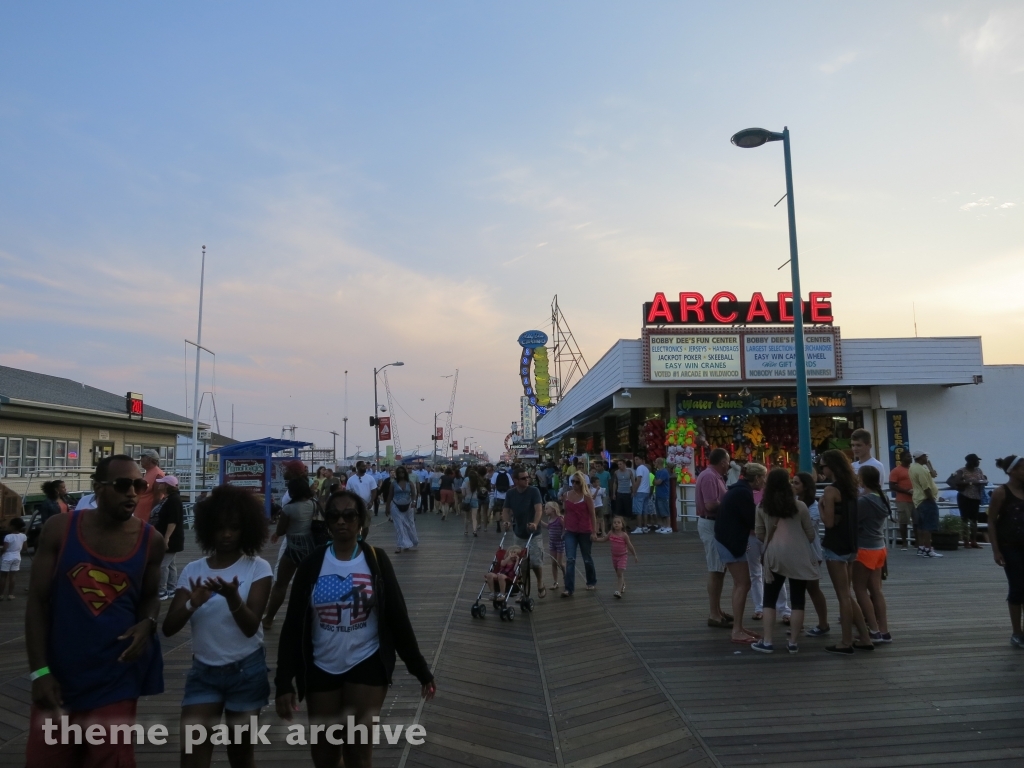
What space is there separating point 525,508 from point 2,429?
18.0 m

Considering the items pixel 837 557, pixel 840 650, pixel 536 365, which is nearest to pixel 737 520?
pixel 837 557

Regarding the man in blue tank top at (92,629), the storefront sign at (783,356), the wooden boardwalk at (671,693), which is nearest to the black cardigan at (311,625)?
the man in blue tank top at (92,629)

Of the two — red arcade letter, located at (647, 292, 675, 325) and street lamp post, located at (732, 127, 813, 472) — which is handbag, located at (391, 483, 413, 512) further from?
red arcade letter, located at (647, 292, 675, 325)

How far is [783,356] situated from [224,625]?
822 inches

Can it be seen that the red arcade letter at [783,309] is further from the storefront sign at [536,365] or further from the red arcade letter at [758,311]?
the storefront sign at [536,365]

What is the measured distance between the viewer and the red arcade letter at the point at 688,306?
22.5 m

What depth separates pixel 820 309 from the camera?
22.9 metres

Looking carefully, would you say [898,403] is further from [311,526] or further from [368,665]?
[368,665]

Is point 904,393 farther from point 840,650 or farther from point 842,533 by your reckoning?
point 840,650

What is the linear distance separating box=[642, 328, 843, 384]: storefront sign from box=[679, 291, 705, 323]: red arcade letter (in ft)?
1.42

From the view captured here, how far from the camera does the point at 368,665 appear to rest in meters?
3.62

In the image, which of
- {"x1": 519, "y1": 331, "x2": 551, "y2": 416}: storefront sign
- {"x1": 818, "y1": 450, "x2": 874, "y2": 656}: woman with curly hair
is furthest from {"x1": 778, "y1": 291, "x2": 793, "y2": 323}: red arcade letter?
{"x1": 519, "y1": 331, "x2": 551, "y2": 416}: storefront sign

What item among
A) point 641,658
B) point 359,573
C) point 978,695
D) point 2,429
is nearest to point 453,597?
point 641,658

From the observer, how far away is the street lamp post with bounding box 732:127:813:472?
1294 centimetres
